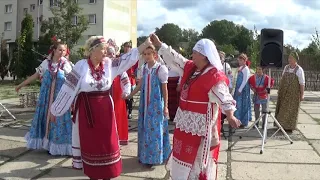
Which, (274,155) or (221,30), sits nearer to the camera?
(274,155)

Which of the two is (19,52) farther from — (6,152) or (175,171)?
(175,171)

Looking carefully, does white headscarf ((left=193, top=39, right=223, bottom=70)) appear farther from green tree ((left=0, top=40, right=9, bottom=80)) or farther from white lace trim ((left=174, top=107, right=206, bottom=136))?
green tree ((left=0, top=40, right=9, bottom=80))

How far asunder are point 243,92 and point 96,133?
18.5 ft

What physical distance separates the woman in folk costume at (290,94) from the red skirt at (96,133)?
17.6 feet

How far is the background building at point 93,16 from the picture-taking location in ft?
143

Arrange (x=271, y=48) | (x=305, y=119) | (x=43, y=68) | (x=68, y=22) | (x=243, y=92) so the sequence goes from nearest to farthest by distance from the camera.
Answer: (x=43, y=68) → (x=271, y=48) → (x=243, y=92) → (x=305, y=119) → (x=68, y=22)

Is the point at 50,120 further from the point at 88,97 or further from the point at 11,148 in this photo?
the point at 88,97

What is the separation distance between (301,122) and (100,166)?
735cm

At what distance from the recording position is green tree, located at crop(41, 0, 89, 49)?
24781 millimetres

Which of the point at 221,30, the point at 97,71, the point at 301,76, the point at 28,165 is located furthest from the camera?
the point at 221,30

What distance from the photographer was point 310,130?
28.9ft

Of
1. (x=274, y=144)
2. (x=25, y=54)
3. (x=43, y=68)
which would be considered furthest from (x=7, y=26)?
(x=274, y=144)

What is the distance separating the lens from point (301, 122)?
32.9 feet

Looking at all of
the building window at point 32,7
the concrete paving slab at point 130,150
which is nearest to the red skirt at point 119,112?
the concrete paving slab at point 130,150
